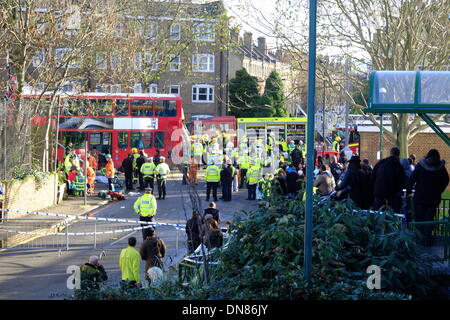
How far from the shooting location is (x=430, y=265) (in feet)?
28.5

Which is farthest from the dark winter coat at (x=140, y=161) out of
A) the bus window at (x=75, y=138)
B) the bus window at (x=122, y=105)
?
the bus window at (x=75, y=138)

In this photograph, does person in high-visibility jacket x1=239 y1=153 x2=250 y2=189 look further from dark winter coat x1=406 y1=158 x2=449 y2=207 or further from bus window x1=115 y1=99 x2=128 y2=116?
dark winter coat x1=406 y1=158 x2=449 y2=207

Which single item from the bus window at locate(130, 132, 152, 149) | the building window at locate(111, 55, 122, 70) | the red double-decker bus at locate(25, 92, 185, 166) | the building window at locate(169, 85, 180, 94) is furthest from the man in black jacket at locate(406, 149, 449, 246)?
the building window at locate(169, 85, 180, 94)

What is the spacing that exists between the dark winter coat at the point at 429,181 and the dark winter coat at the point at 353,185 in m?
1.71

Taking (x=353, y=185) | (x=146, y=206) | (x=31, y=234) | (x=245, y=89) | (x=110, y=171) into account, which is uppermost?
(x=245, y=89)

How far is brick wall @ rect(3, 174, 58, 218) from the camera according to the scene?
776 inches

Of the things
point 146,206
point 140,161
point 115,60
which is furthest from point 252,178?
point 115,60

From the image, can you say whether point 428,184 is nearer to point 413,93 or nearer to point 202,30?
point 413,93

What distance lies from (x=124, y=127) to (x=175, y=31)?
1215cm

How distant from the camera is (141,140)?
36062 millimetres

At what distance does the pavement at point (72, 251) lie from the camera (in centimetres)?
1202

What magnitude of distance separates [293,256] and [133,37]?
22.6 meters

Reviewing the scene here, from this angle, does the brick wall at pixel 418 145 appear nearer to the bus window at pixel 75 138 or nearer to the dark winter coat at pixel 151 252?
the bus window at pixel 75 138

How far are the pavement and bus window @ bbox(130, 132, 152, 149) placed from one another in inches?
480
